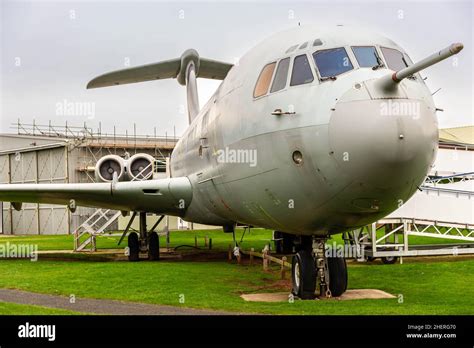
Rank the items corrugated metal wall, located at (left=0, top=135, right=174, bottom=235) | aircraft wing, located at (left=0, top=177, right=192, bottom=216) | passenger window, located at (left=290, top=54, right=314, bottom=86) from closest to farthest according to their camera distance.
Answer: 1. passenger window, located at (left=290, top=54, right=314, bottom=86)
2. aircraft wing, located at (left=0, top=177, right=192, bottom=216)
3. corrugated metal wall, located at (left=0, top=135, right=174, bottom=235)

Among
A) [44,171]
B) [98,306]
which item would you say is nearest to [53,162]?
[44,171]

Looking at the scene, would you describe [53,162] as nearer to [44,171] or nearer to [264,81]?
[44,171]

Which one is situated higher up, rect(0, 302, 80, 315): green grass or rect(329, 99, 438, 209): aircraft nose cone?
rect(329, 99, 438, 209): aircraft nose cone

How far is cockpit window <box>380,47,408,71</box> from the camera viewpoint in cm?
1028

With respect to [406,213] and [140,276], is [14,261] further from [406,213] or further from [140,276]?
[406,213]

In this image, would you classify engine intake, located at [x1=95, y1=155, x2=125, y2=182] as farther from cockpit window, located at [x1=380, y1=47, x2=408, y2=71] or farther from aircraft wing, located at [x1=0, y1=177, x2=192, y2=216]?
cockpit window, located at [x1=380, y1=47, x2=408, y2=71]

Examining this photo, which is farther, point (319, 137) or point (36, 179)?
point (36, 179)

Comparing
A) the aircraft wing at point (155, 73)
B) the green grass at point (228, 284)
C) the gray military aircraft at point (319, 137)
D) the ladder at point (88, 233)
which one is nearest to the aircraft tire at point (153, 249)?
the green grass at point (228, 284)

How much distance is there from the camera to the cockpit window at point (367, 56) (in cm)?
995

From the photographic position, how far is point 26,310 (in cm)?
1103

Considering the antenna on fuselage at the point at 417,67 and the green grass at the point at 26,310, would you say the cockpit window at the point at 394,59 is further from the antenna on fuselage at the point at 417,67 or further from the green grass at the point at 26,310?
the green grass at the point at 26,310

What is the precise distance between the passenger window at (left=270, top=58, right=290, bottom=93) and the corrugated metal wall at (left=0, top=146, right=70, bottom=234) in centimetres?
4322

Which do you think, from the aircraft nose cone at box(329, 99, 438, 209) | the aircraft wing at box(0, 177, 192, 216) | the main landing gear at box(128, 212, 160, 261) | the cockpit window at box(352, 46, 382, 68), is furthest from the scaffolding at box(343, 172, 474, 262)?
the aircraft nose cone at box(329, 99, 438, 209)

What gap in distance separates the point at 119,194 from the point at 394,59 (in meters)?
11.3
